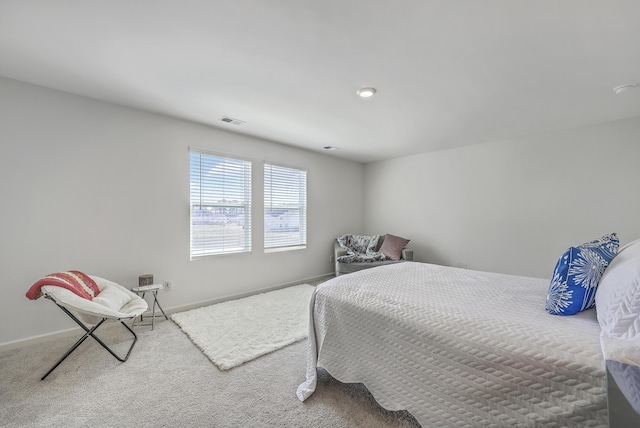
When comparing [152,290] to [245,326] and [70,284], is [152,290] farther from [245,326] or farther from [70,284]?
[245,326]

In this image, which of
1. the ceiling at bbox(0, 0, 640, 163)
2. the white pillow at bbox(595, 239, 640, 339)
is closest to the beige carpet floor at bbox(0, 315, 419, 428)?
the white pillow at bbox(595, 239, 640, 339)

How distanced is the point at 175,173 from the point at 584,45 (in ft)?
13.5

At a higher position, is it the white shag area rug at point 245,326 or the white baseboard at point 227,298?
the white baseboard at point 227,298

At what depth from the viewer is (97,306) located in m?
2.05

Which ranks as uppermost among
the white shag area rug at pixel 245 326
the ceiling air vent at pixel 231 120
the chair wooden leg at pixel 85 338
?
the ceiling air vent at pixel 231 120

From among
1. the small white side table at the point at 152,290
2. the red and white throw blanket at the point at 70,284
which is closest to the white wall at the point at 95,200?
the small white side table at the point at 152,290

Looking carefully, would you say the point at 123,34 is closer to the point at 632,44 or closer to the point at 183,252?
the point at 183,252

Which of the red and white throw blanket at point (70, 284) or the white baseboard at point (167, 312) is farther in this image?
the white baseboard at point (167, 312)

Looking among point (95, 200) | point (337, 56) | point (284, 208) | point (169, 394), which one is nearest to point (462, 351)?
point (169, 394)

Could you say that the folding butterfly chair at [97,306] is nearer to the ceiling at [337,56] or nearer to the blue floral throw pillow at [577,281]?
the ceiling at [337,56]

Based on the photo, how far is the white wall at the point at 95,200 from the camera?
2.46m

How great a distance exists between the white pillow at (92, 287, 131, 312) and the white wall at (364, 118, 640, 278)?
4559 millimetres

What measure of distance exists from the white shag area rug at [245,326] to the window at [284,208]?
1010mm

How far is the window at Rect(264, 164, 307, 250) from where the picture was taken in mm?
4387
